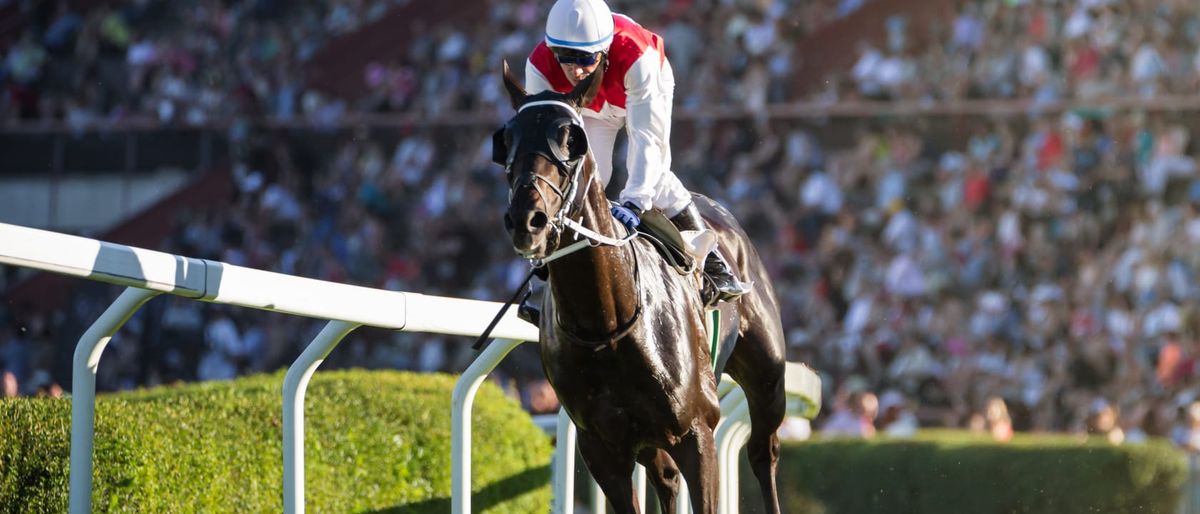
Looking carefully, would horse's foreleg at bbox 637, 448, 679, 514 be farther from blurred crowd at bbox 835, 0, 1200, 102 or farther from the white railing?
blurred crowd at bbox 835, 0, 1200, 102

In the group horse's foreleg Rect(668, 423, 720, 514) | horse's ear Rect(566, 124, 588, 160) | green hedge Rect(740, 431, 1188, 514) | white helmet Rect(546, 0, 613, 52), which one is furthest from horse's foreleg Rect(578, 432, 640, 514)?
green hedge Rect(740, 431, 1188, 514)

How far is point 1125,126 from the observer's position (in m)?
14.5

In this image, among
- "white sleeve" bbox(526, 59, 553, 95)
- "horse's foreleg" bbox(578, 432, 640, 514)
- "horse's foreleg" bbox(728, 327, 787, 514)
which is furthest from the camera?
"horse's foreleg" bbox(728, 327, 787, 514)

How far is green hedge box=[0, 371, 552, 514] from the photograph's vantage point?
10.5 ft

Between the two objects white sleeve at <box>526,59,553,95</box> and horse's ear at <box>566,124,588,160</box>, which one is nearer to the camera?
horse's ear at <box>566,124,588,160</box>

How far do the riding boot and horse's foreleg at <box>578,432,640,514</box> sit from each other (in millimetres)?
633

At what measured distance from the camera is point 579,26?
4074mm

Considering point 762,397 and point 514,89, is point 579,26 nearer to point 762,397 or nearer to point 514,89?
point 514,89

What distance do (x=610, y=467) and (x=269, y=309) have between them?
1.25m

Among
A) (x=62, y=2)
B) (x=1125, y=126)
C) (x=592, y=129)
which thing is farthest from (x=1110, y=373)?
(x=62, y=2)

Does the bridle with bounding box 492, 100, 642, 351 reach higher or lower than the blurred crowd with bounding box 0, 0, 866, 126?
lower

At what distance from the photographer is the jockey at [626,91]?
409cm

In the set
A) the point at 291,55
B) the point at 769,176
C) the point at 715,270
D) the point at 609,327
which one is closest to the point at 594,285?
the point at 609,327

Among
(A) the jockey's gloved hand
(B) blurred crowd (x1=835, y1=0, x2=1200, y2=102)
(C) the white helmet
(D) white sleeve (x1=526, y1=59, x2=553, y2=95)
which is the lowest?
(A) the jockey's gloved hand
